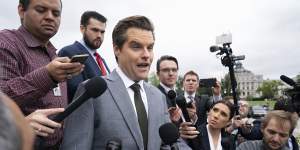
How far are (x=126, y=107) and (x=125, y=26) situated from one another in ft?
2.00

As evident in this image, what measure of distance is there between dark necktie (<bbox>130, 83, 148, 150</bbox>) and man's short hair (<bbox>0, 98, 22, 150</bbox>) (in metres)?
1.70

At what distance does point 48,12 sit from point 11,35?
0.95 feet

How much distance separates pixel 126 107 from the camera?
6.90 feet

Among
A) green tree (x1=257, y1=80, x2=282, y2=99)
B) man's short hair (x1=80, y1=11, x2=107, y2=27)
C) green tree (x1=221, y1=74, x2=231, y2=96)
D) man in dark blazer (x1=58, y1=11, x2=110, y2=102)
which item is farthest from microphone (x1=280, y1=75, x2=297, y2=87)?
green tree (x1=257, y1=80, x2=282, y2=99)

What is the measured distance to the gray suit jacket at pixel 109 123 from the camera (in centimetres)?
187

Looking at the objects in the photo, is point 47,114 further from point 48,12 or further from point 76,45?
point 76,45

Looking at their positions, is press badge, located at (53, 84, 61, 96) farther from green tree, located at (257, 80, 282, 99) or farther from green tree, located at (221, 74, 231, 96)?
green tree, located at (257, 80, 282, 99)

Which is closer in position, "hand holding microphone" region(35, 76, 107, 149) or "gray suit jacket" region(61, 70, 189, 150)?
"hand holding microphone" region(35, 76, 107, 149)

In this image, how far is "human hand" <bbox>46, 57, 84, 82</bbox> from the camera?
1.59 m

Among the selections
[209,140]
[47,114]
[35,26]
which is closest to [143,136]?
[47,114]

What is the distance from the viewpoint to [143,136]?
2.12 meters

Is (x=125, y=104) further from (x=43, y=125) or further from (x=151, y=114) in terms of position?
(x=43, y=125)

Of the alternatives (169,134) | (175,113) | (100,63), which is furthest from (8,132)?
(100,63)

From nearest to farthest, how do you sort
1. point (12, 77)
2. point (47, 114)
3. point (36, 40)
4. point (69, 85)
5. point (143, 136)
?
1. point (47, 114)
2. point (12, 77)
3. point (143, 136)
4. point (36, 40)
5. point (69, 85)
